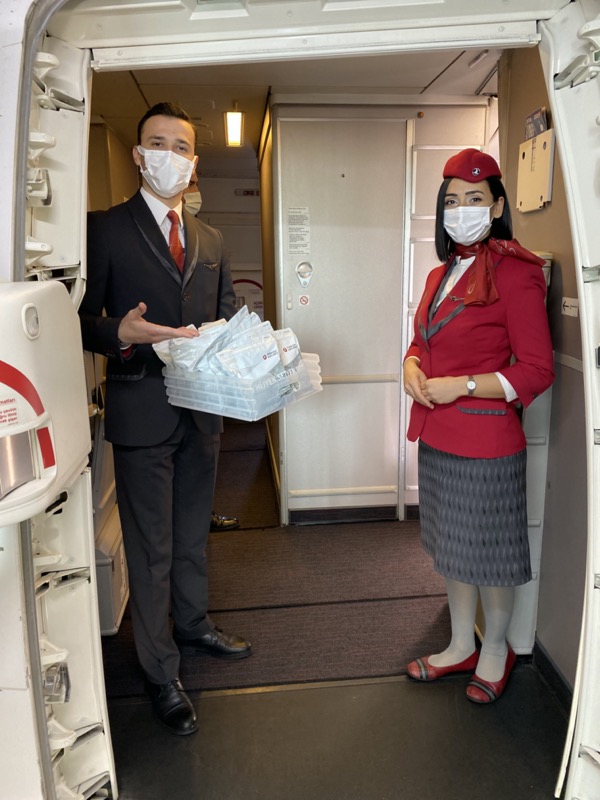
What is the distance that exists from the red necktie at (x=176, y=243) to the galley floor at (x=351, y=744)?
5.02 feet

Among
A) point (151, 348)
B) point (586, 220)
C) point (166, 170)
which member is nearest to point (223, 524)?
point (151, 348)

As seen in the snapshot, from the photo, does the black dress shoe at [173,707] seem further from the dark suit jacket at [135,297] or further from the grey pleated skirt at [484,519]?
the grey pleated skirt at [484,519]

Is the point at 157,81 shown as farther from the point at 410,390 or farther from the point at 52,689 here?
the point at 52,689

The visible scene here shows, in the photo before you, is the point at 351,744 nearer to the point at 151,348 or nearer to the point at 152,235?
the point at 151,348

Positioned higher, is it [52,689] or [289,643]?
[52,689]

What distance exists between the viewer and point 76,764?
155 cm

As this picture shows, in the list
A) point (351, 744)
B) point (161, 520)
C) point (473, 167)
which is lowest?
point (351, 744)

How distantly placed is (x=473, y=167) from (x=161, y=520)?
4.84 feet

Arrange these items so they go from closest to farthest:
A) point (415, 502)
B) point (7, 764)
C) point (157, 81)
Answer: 1. point (7, 764)
2. point (157, 81)
3. point (415, 502)

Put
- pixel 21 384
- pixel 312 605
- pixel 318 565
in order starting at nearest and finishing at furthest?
pixel 21 384 < pixel 312 605 < pixel 318 565

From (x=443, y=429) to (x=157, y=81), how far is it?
2.34 meters

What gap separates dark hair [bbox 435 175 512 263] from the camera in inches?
69.1

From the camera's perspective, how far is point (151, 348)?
182 centimetres

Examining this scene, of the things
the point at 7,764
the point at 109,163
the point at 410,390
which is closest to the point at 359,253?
→ the point at 410,390
